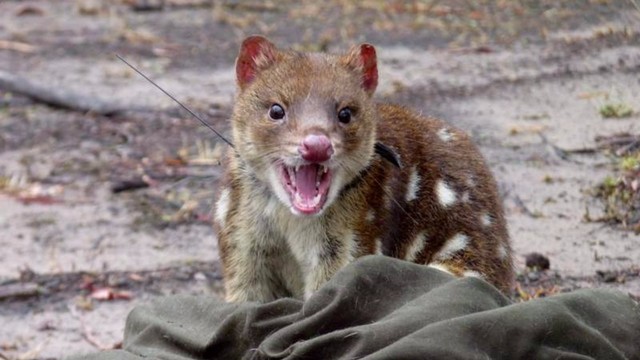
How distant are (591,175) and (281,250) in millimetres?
3030

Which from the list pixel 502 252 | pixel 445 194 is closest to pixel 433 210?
pixel 445 194

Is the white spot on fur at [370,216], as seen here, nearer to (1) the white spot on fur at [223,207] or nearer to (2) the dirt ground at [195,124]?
(1) the white spot on fur at [223,207]

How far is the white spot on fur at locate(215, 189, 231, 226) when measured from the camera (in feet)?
18.0

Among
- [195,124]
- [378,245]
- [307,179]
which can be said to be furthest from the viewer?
[195,124]

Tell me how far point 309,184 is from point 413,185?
23.9 inches

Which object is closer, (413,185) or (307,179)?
(307,179)

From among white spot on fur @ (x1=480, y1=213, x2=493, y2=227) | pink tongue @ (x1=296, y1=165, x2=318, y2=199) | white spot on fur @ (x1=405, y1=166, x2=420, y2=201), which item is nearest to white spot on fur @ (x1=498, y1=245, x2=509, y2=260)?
white spot on fur @ (x1=480, y1=213, x2=493, y2=227)

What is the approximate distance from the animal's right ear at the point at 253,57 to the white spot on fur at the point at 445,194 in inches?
33.8

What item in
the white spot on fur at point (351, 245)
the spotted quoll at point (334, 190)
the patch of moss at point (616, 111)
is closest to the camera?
the spotted quoll at point (334, 190)

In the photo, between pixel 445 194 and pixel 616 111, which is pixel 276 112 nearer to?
pixel 445 194

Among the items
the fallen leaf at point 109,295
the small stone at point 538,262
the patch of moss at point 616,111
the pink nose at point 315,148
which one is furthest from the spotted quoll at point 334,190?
the patch of moss at point 616,111

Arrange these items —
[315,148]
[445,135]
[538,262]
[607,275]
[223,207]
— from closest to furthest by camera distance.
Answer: [315,148] → [223,207] → [445,135] → [607,275] → [538,262]

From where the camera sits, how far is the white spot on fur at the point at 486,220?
18.1 feet

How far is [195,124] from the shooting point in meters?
9.60
